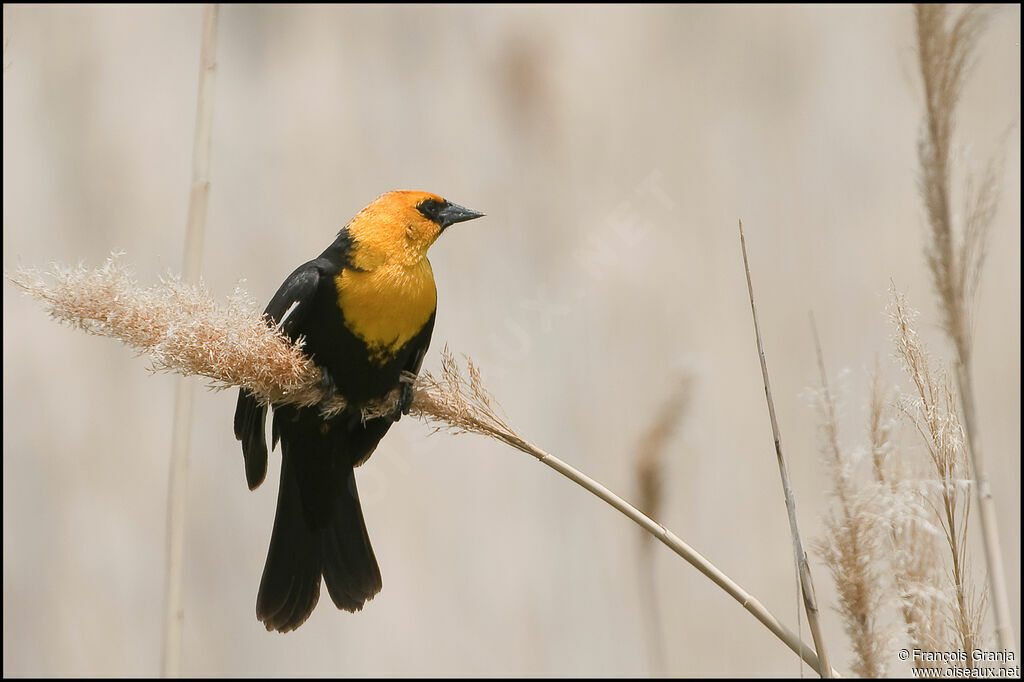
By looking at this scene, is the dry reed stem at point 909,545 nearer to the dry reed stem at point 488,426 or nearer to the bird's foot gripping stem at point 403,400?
the dry reed stem at point 488,426

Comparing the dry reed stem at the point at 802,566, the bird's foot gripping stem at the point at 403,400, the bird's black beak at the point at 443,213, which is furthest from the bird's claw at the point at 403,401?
the dry reed stem at the point at 802,566

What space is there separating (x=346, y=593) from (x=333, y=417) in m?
0.24

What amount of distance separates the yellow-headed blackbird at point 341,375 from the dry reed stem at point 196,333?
334mm

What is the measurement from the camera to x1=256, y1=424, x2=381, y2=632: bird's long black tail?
3.80 ft

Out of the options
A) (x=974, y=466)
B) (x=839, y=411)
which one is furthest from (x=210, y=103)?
(x=974, y=466)

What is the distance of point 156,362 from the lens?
2.50 feet

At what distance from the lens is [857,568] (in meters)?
0.69

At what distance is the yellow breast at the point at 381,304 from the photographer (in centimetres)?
124

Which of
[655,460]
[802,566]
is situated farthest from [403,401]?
[802,566]

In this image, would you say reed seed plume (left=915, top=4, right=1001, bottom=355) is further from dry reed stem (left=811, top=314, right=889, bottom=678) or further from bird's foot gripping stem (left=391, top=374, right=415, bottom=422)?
bird's foot gripping stem (left=391, top=374, right=415, bottom=422)

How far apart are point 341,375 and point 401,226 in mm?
232

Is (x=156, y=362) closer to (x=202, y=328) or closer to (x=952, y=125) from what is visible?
(x=202, y=328)

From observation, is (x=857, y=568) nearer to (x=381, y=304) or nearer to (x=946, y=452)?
(x=946, y=452)

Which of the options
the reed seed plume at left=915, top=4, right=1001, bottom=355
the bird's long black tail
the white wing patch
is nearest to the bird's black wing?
the white wing patch
